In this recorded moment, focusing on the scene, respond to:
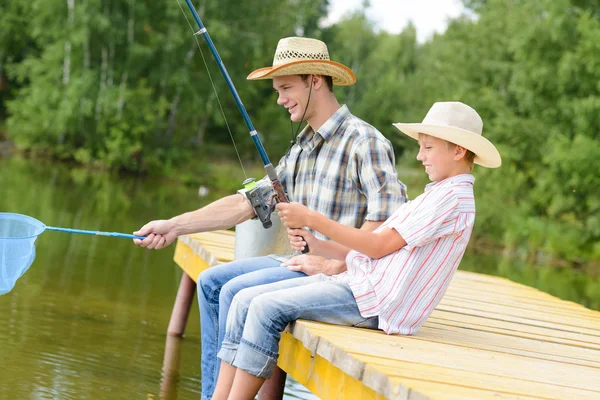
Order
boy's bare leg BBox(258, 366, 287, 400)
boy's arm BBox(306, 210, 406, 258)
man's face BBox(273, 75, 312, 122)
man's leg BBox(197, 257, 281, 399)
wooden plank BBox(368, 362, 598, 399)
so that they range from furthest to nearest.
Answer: boy's bare leg BBox(258, 366, 287, 400)
man's face BBox(273, 75, 312, 122)
man's leg BBox(197, 257, 281, 399)
boy's arm BBox(306, 210, 406, 258)
wooden plank BBox(368, 362, 598, 399)

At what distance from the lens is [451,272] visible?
10.3ft

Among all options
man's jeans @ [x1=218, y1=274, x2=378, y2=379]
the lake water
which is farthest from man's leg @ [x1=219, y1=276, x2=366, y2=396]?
the lake water

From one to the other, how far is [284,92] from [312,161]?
29cm

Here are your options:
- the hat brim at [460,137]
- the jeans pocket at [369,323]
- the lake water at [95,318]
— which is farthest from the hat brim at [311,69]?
the lake water at [95,318]

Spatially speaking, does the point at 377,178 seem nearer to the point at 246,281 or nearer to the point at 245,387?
the point at 246,281

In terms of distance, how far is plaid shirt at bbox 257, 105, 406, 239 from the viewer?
3465 millimetres

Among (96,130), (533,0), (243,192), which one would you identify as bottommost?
(243,192)

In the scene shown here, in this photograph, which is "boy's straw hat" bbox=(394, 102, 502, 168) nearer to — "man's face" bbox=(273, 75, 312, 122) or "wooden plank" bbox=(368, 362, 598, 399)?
"man's face" bbox=(273, 75, 312, 122)

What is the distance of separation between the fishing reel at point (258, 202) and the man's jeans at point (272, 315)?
20.0 inches

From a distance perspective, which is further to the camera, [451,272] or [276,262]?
[276,262]

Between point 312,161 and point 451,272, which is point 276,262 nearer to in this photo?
point 312,161

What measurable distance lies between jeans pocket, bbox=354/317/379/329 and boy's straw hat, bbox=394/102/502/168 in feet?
2.11

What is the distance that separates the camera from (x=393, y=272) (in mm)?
3078

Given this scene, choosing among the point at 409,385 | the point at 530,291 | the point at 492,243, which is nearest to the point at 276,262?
the point at 409,385
